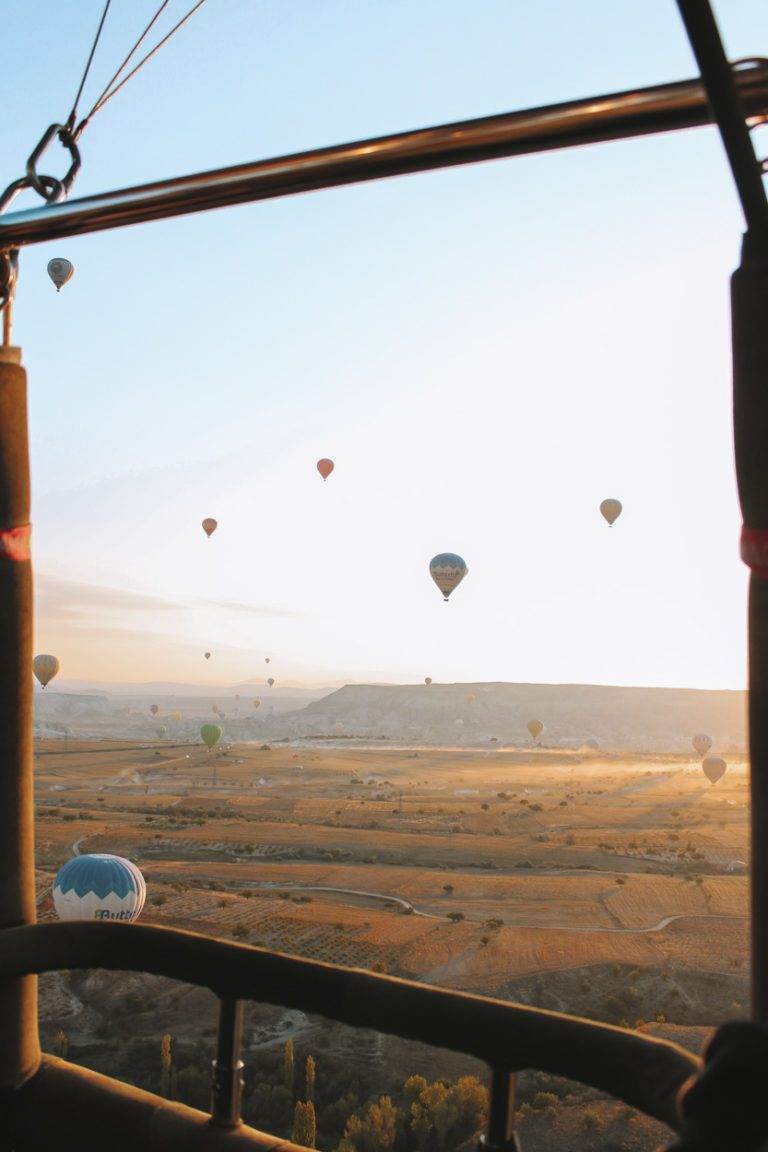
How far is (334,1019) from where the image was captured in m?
1.49

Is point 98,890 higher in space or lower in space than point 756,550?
lower

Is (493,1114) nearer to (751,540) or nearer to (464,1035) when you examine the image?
(464,1035)

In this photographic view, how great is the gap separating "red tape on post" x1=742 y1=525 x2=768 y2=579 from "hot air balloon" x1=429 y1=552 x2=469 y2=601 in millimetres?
32946

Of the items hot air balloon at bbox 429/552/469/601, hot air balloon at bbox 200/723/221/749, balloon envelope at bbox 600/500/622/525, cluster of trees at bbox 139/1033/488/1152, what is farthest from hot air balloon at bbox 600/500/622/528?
hot air balloon at bbox 200/723/221/749

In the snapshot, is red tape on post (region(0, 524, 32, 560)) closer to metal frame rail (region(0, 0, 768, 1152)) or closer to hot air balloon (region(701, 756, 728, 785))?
metal frame rail (region(0, 0, 768, 1152))

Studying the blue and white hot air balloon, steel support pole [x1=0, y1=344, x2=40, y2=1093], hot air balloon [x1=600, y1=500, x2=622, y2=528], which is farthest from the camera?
hot air balloon [x1=600, y1=500, x2=622, y2=528]

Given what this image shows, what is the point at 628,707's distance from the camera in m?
146

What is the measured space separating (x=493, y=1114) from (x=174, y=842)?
3540 centimetres

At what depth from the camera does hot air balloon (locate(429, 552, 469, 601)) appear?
34156mm

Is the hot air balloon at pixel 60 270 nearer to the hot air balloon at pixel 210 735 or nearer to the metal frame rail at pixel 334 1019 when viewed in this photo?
the metal frame rail at pixel 334 1019

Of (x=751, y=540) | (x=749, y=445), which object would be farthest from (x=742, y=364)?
(x=751, y=540)

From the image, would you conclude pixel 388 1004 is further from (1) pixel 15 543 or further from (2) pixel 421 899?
(2) pixel 421 899

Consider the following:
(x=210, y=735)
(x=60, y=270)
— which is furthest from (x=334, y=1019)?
(x=210, y=735)

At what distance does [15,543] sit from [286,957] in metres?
0.97
